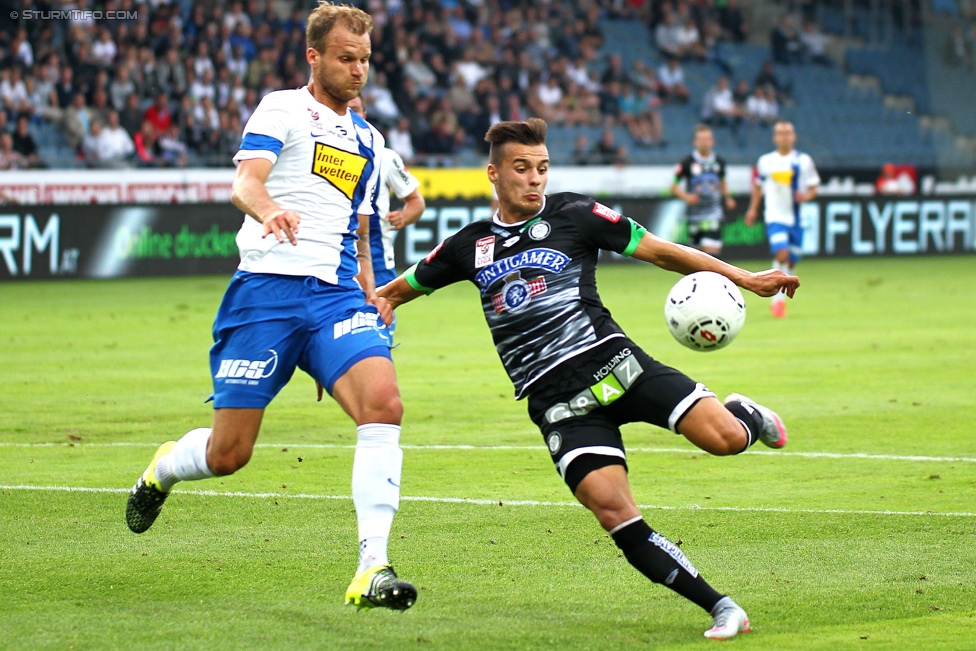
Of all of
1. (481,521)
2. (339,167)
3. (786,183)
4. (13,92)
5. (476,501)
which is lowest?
(786,183)

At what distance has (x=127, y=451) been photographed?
894 cm

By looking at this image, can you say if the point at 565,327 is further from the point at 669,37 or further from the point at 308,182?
the point at 669,37

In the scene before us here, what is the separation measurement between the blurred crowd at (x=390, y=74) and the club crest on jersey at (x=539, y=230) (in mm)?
19559

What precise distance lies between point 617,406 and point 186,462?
1859 millimetres

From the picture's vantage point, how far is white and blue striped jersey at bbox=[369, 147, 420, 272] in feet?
33.7

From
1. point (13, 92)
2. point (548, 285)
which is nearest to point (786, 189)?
point (13, 92)

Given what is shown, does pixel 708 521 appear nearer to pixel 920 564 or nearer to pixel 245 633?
pixel 920 564

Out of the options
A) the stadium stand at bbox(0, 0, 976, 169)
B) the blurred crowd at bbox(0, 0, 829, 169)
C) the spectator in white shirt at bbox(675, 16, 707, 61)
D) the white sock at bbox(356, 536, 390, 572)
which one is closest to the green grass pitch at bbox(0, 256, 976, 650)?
the white sock at bbox(356, 536, 390, 572)

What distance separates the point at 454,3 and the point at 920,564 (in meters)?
28.0

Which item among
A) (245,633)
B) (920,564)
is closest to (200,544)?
(245,633)

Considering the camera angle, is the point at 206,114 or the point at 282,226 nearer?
the point at 282,226

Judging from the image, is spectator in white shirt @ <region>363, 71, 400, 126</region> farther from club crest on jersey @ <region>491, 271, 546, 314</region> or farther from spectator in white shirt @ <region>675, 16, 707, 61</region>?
club crest on jersey @ <region>491, 271, 546, 314</region>

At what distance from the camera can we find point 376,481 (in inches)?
212

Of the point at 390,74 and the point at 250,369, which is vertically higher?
the point at 250,369
